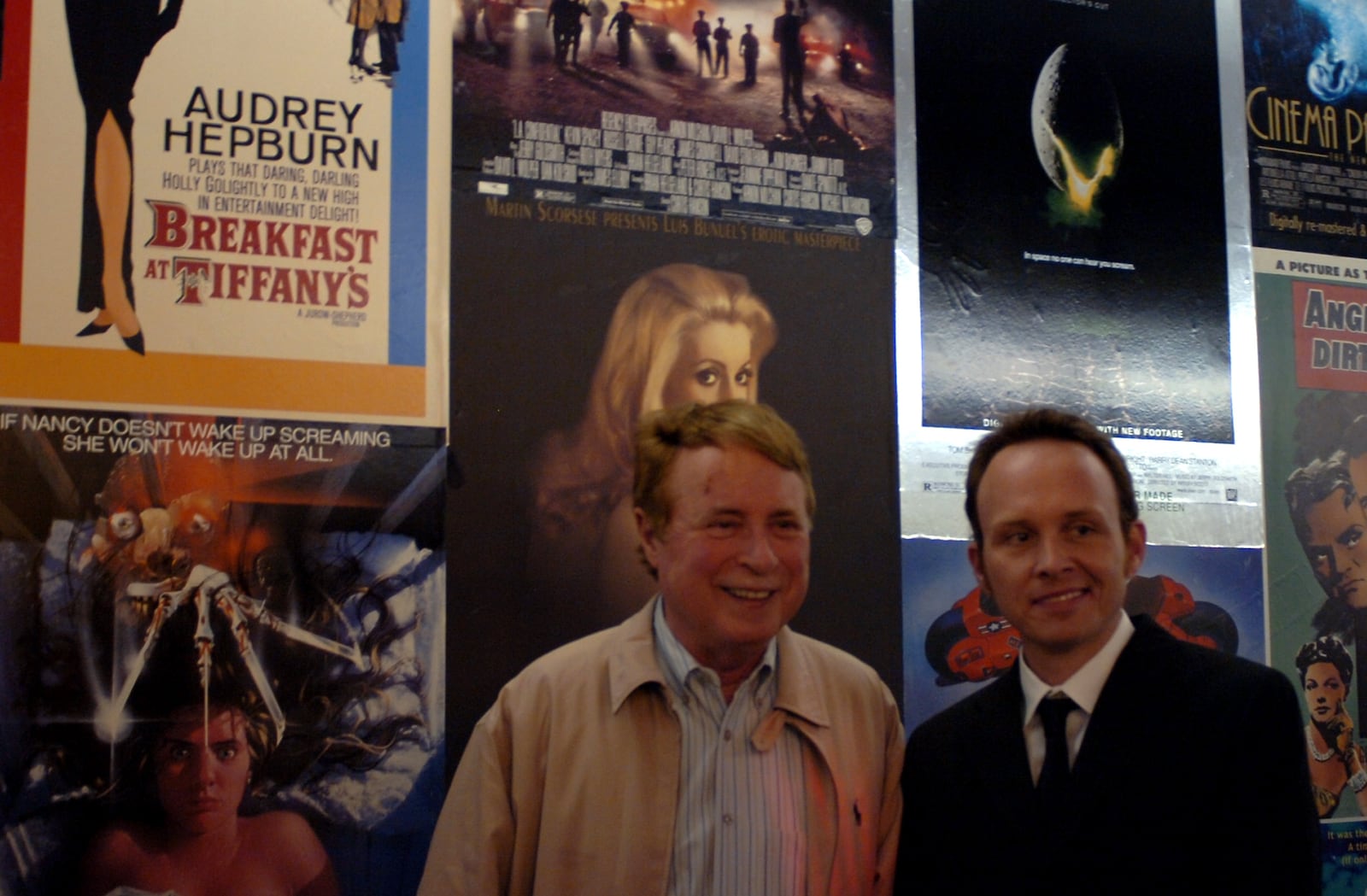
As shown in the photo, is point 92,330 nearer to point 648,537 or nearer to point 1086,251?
point 648,537

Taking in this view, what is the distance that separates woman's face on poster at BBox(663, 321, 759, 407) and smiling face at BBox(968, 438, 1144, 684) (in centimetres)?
77

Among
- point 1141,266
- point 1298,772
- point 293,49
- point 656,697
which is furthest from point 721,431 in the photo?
point 1141,266

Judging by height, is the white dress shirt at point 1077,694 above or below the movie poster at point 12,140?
below

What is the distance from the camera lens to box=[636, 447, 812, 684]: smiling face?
1.98 metres

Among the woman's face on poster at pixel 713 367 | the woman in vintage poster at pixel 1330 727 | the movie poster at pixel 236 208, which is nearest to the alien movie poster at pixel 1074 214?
the woman's face on poster at pixel 713 367

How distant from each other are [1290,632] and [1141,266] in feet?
3.05

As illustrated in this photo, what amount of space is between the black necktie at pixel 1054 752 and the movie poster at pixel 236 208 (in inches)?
49.6

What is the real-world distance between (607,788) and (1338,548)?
205cm

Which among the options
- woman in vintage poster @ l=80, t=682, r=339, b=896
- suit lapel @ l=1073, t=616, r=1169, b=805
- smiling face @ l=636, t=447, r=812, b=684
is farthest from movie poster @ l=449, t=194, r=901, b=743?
suit lapel @ l=1073, t=616, r=1169, b=805

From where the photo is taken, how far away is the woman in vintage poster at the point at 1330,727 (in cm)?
294

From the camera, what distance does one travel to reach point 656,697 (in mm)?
1997

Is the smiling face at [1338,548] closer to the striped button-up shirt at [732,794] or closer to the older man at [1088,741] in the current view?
the older man at [1088,741]

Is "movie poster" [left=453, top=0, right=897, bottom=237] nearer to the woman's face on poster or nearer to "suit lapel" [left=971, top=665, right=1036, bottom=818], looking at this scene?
the woman's face on poster

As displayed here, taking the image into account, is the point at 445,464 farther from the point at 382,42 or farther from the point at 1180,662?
the point at 1180,662
